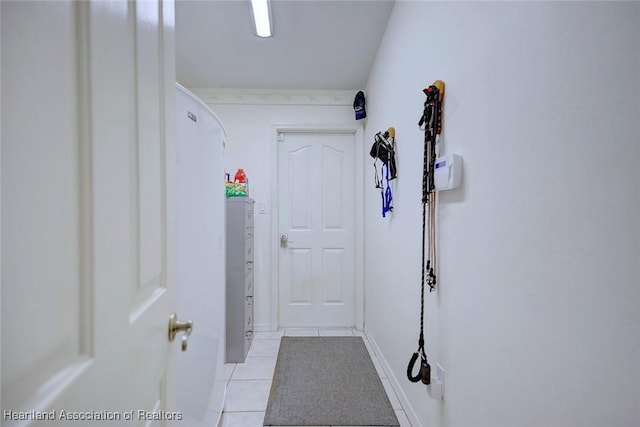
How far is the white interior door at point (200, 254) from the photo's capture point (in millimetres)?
1063

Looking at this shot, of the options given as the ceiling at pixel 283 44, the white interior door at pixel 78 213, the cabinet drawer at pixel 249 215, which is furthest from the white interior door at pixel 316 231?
the white interior door at pixel 78 213

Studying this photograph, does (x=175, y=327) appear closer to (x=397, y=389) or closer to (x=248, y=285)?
(x=397, y=389)

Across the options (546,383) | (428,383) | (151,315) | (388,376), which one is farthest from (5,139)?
(388,376)

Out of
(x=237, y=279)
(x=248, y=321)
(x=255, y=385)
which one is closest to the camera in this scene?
(x=255, y=385)

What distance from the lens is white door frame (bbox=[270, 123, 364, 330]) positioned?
2.99 meters

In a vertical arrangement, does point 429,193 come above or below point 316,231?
above

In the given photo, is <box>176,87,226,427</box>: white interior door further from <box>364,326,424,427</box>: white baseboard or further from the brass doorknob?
<box>364,326,424,427</box>: white baseboard

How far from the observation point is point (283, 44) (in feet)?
7.38

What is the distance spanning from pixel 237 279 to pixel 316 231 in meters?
1.01

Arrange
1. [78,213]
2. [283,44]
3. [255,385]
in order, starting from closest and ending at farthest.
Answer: [78,213], [255,385], [283,44]

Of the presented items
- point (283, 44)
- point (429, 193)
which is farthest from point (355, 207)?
point (429, 193)

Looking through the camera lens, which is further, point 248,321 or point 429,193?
point 248,321

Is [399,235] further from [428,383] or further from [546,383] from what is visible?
[546,383]

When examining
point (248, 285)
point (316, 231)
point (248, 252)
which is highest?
point (316, 231)
